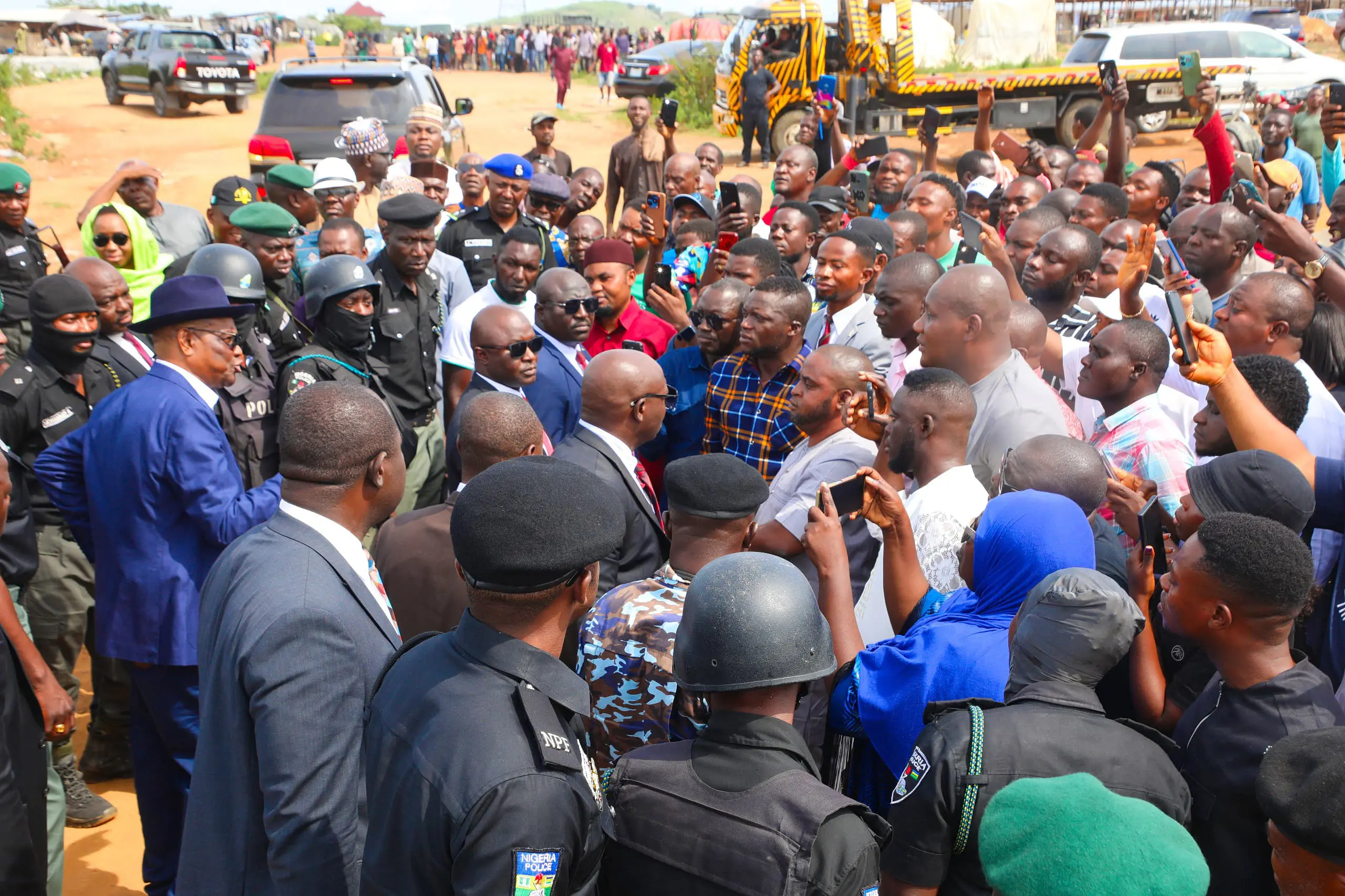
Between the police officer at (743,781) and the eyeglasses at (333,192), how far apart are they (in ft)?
22.2

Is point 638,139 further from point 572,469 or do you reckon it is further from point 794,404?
point 572,469

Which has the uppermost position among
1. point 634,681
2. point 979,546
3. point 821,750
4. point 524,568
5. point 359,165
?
point 359,165

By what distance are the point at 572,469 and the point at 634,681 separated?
2.77ft

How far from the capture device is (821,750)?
10.2 feet

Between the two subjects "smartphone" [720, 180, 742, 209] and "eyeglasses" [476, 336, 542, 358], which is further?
"smartphone" [720, 180, 742, 209]

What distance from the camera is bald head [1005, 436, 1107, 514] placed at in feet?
10.6

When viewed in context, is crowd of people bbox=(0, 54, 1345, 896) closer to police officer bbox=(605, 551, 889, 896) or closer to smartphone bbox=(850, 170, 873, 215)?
police officer bbox=(605, 551, 889, 896)

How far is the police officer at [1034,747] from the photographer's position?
7.21ft

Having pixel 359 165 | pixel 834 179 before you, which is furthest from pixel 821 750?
pixel 359 165

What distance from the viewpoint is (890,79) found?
19828 millimetres

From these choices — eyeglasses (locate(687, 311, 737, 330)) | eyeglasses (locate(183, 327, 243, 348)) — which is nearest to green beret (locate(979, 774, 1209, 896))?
eyeglasses (locate(183, 327, 243, 348))

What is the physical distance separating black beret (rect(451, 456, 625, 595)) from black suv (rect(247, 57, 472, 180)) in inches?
388

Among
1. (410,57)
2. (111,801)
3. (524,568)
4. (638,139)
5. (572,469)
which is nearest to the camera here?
(524,568)

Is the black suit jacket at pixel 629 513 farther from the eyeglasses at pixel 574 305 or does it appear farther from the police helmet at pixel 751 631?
the police helmet at pixel 751 631
